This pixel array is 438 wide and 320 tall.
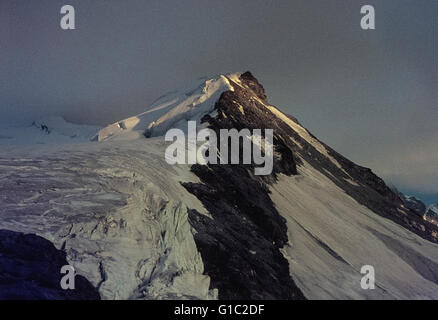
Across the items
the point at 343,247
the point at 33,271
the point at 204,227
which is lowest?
the point at 343,247

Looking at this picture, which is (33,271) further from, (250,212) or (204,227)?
(250,212)

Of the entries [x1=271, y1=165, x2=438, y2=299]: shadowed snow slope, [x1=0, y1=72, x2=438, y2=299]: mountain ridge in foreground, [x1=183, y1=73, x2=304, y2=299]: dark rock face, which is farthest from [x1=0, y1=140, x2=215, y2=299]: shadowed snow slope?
[x1=271, y1=165, x2=438, y2=299]: shadowed snow slope

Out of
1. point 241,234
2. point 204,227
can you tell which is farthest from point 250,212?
point 204,227

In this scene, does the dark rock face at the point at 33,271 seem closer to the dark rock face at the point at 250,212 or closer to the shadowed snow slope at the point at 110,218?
the shadowed snow slope at the point at 110,218

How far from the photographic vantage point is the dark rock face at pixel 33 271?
18125 mm

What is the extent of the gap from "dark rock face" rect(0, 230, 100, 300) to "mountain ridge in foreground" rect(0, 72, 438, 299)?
586 mm

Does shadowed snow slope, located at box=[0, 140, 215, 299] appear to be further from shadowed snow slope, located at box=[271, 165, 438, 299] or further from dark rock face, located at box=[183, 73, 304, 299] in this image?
shadowed snow slope, located at box=[271, 165, 438, 299]

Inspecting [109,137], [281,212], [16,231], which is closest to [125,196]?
[16,231]

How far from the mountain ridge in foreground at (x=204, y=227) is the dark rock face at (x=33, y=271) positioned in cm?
59

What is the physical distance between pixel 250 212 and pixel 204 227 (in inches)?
325

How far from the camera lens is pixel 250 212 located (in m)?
35.3

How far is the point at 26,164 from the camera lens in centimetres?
3019

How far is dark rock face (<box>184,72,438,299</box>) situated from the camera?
25203 mm
